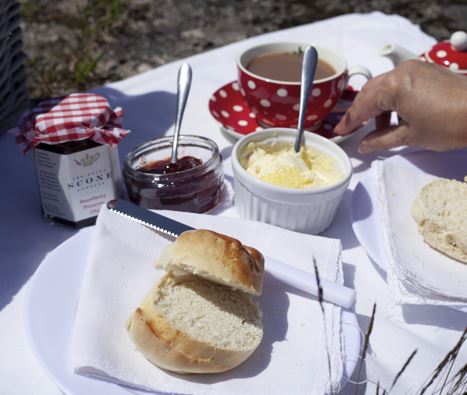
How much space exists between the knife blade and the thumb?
570 millimetres

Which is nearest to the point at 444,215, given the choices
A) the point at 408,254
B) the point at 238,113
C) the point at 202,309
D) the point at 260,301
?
the point at 408,254

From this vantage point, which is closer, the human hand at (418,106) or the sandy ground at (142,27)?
the human hand at (418,106)

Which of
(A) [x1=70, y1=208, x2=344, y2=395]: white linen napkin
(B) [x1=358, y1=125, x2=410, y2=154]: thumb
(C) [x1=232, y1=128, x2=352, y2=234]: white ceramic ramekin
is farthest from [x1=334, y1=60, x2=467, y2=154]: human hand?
(A) [x1=70, y1=208, x2=344, y2=395]: white linen napkin

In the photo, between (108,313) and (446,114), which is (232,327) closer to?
(108,313)

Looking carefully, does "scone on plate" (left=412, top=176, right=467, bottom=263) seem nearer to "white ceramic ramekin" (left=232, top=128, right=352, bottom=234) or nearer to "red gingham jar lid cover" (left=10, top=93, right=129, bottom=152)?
"white ceramic ramekin" (left=232, top=128, right=352, bottom=234)

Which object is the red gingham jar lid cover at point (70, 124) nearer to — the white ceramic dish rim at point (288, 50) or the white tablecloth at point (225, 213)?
the white tablecloth at point (225, 213)

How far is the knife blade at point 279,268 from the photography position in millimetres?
1130

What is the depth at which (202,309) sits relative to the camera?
109 centimetres

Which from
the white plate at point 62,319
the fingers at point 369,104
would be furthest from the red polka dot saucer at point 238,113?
the white plate at point 62,319

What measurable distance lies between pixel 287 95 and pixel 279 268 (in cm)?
60

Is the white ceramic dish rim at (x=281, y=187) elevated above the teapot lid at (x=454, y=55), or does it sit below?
below

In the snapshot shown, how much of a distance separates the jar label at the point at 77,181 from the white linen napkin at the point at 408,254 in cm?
64

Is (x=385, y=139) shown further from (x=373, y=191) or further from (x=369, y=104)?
(x=373, y=191)

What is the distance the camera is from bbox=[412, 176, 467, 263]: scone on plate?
1.27m
